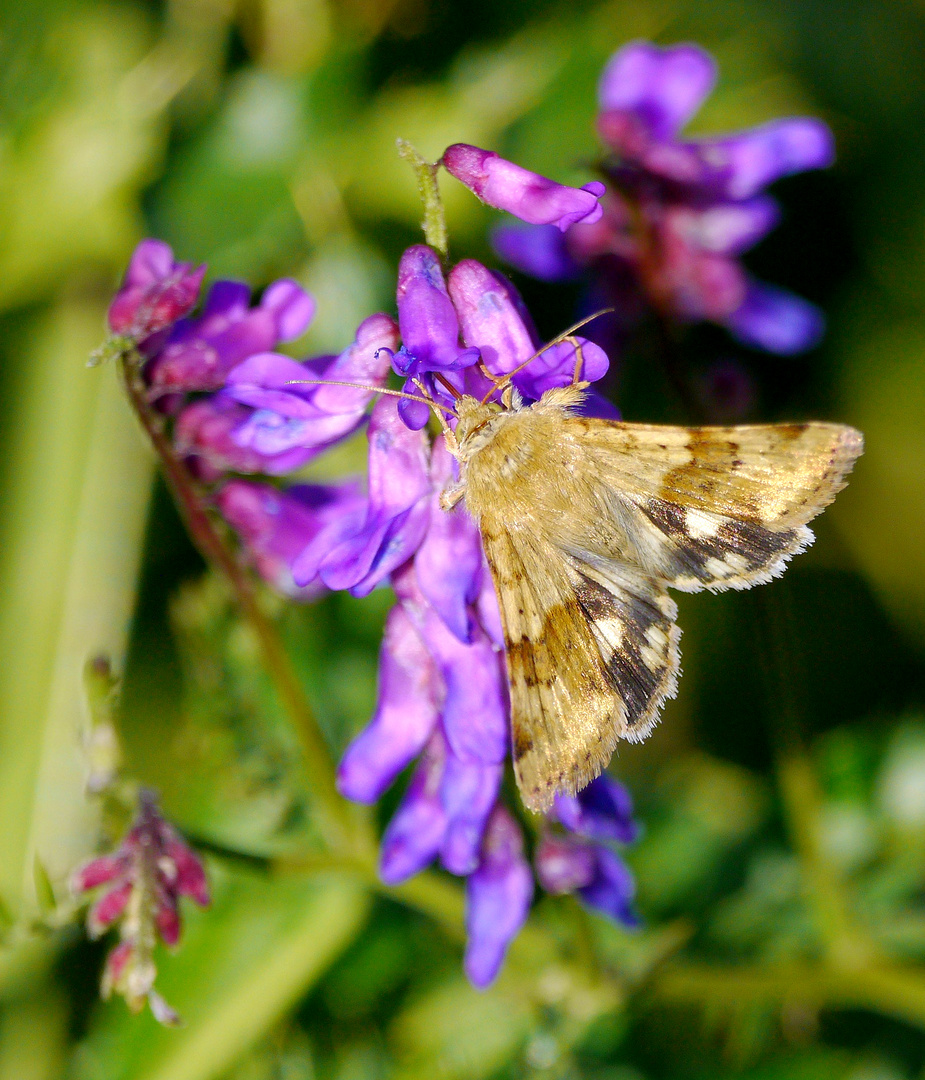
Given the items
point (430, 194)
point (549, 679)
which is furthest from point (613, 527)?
point (430, 194)

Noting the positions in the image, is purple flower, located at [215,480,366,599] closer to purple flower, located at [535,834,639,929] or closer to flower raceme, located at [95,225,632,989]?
flower raceme, located at [95,225,632,989]

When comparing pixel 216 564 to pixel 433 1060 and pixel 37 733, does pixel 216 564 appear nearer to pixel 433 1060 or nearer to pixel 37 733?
pixel 433 1060

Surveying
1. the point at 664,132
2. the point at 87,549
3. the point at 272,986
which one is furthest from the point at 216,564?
the point at 87,549

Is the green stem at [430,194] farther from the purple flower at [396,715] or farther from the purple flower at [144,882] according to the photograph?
the purple flower at [144,882]

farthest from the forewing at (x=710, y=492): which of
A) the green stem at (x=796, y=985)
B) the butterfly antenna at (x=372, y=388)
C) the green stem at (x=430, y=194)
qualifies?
the green stem at (x=796, y=985)

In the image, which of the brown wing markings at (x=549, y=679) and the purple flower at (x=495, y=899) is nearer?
the brown wing markings at (x=549, y=679)

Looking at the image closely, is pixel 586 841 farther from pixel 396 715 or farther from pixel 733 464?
pixel 733 464

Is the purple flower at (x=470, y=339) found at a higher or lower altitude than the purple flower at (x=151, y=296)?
lower
